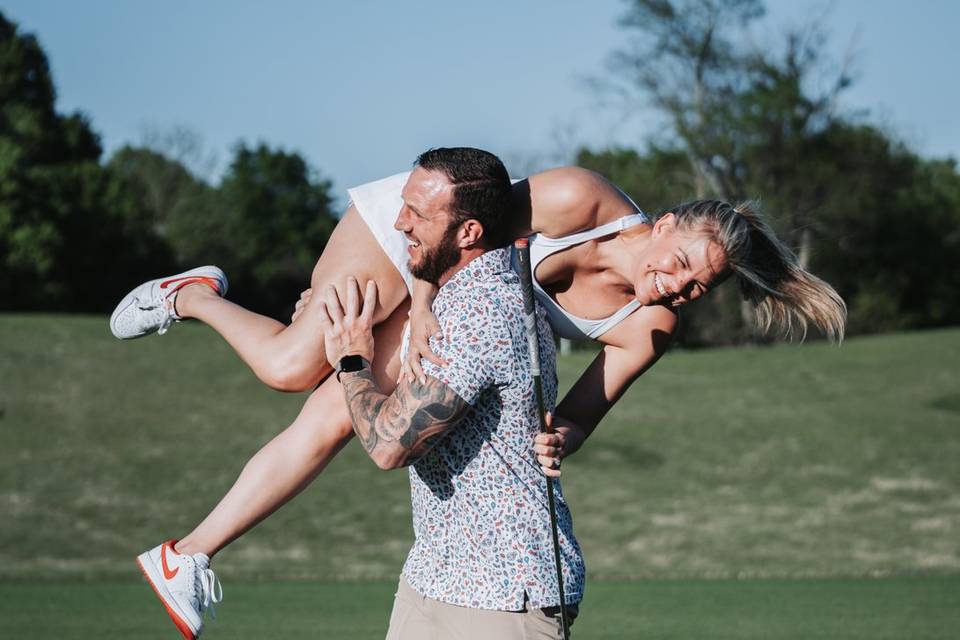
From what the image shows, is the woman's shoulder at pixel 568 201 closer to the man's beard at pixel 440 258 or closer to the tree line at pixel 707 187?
the man's beard at pixel 440 258

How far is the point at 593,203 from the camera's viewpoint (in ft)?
12.5

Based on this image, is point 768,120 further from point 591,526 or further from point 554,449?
point 554,449

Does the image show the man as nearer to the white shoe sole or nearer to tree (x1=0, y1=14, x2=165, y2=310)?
the white shoe sole

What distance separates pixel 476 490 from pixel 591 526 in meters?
10.7

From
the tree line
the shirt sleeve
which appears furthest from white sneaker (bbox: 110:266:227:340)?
the tree line

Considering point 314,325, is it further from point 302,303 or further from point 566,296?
point 566,296

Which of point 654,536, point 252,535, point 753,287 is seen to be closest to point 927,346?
point 654,536

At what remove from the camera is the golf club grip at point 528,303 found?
272cm

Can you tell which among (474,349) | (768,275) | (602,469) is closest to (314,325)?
(474,349)

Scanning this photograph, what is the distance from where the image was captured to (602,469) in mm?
14984

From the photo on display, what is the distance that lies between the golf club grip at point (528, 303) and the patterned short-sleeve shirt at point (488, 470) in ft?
0.08

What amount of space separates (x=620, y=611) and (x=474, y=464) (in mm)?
5315

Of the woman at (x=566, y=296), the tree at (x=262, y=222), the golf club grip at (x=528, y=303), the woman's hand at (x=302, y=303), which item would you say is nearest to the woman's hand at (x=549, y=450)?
the golf club grip at (x=528, y=303)

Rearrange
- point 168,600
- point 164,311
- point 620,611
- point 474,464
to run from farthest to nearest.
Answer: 1. point 620,611
2. point 164,311
3. point 168,600
4. point 474,464
